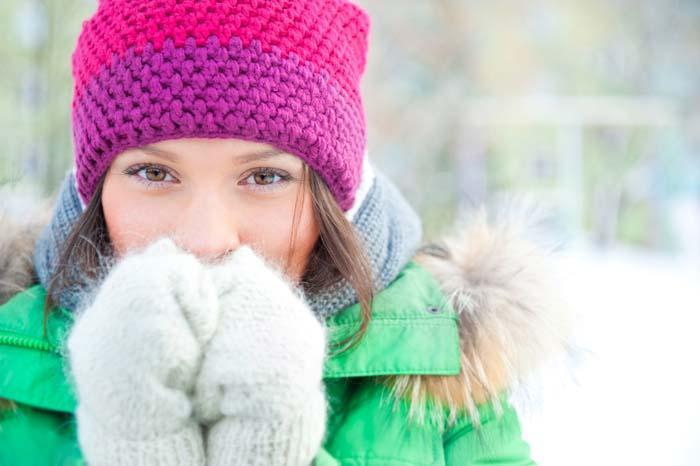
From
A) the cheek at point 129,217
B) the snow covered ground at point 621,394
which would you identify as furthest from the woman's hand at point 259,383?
the snow covered ground at point 621,394

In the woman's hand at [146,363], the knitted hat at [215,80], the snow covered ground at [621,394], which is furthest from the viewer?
the snow covered ground at [621,394]

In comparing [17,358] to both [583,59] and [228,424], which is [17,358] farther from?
[583,59]

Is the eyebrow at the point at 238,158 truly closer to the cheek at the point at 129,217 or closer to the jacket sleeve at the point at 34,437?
the cheek at the point at 129,217

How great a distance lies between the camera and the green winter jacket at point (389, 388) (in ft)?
3.23

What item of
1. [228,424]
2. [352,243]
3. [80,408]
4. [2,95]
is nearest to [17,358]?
[80,408]

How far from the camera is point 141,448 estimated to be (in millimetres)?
757

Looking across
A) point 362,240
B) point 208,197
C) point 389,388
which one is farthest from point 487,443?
point 208,197

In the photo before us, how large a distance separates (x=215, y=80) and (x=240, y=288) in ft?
1.12

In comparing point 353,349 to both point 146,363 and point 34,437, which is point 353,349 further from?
point 34,437

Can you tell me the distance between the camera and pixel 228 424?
2.60 feet

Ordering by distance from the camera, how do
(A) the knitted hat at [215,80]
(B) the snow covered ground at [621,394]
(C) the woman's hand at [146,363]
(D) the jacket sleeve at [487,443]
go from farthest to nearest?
(B) the snow covered ground at [621,394] → (D) the jacket sleeve at [487,443] → (A) the knitted hat at [215,80] → (C) the woman's hand at [146,363]

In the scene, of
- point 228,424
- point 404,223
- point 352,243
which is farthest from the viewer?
point 404,223

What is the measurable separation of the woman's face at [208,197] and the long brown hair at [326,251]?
0.02 m

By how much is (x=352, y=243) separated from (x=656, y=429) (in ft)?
3.74
